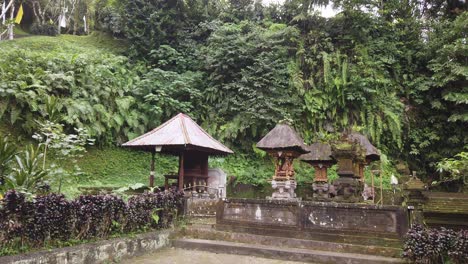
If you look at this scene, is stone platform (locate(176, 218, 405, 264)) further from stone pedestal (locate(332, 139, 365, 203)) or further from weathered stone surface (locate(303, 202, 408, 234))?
stone pedestal (locate(332, 139, 365, 203))

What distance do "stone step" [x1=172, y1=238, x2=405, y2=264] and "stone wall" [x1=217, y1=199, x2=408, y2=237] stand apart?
58cm

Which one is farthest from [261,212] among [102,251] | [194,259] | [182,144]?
[102,251]

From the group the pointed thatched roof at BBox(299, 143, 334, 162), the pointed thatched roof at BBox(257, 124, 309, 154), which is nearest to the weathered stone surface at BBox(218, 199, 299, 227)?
the pointed thatched roof at BBox(257, 124, 309, 154)

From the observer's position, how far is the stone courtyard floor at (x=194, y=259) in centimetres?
657

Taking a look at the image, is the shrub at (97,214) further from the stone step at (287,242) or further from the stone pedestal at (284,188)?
the stone pedestal at (284,188)

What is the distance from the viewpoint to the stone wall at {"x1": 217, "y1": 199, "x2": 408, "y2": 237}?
272 inches

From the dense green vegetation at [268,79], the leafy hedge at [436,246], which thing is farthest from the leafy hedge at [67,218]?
the dense green vegetation at [268,79]

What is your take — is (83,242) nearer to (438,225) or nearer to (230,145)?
(438,225)

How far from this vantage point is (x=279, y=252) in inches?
279

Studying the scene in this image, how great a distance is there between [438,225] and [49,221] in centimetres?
743

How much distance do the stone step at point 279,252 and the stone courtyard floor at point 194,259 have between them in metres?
0.18

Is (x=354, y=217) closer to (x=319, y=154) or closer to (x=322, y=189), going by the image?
(x=322, y=189)

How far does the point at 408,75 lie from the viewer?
17281 millimetres

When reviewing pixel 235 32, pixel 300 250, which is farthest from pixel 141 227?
Result: pixel 235 32
